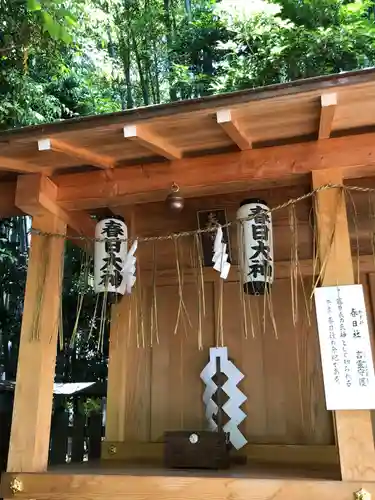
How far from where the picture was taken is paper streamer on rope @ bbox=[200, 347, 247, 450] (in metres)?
3.84

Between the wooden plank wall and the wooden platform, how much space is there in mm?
897

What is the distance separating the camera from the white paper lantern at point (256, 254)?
3.21m

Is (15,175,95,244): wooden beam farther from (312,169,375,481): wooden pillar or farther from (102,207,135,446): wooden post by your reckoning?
(312,169,375,481): wooden pillar

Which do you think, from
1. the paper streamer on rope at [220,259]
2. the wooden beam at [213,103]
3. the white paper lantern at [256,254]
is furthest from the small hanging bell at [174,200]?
the wooden beam at [213,103]

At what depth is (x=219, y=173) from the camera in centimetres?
314

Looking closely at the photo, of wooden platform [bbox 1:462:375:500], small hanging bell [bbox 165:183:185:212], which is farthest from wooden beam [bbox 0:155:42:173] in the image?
wooden platform [bbox 1:462:375:500]

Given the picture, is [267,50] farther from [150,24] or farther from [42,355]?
[42,355]

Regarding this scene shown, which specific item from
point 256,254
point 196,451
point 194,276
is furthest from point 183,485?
point 194,276

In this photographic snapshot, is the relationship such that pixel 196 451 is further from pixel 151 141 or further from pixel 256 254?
pixel 151 141

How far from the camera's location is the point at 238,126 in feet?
9.32

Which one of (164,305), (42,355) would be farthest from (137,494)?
(164,305)

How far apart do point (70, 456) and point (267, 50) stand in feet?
25.8

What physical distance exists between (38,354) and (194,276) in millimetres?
1662

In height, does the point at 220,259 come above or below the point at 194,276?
below
